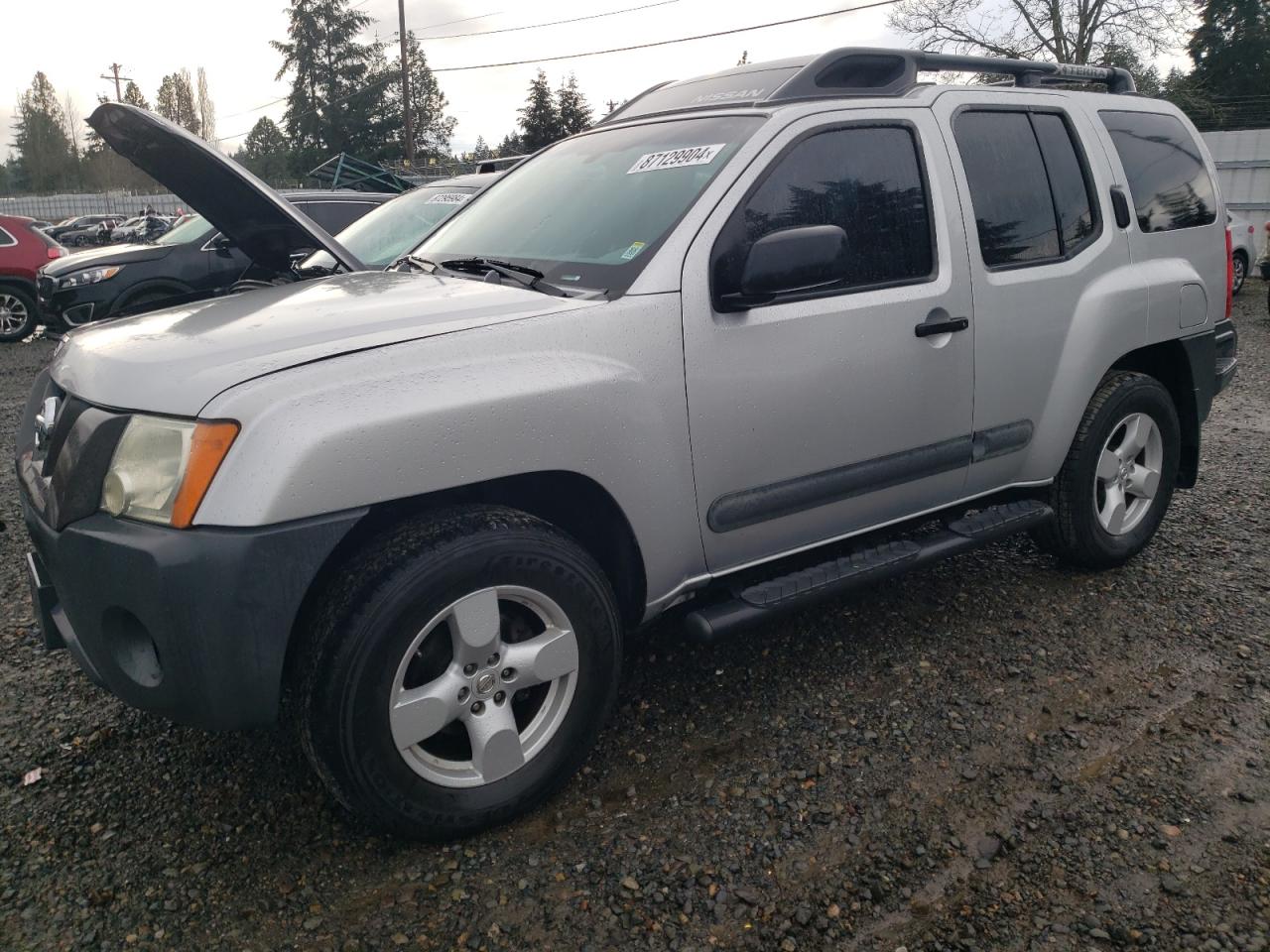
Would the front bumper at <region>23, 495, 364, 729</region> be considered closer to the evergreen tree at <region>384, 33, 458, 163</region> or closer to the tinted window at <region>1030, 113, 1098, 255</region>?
the tinted window at <region>1030, 113, 1098, 255</region>

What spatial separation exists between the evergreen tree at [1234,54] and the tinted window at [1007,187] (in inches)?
1383

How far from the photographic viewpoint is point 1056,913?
217 centimetres

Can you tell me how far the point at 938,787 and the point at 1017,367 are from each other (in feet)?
5.10

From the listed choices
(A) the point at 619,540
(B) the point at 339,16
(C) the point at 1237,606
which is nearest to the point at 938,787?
(A) the point at 619,540

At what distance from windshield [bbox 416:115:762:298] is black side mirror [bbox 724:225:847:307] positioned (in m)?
0.30

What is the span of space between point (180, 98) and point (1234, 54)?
70667 mm

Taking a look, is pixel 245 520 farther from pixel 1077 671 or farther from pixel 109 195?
pixel 109 195

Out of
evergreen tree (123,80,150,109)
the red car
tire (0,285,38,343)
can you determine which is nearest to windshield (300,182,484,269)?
the red car

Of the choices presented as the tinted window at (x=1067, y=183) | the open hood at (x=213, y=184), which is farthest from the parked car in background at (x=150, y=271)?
the tinted window at (x=1067, y=183)

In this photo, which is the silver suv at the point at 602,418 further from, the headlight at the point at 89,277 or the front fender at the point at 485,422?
the headlight at the point at 89,277

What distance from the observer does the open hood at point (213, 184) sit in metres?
3.04

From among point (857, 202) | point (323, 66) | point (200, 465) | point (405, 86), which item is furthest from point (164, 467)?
point (323, 66)

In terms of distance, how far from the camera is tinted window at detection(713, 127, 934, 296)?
2842mm

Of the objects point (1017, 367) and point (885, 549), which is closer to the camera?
point (885, 549)
